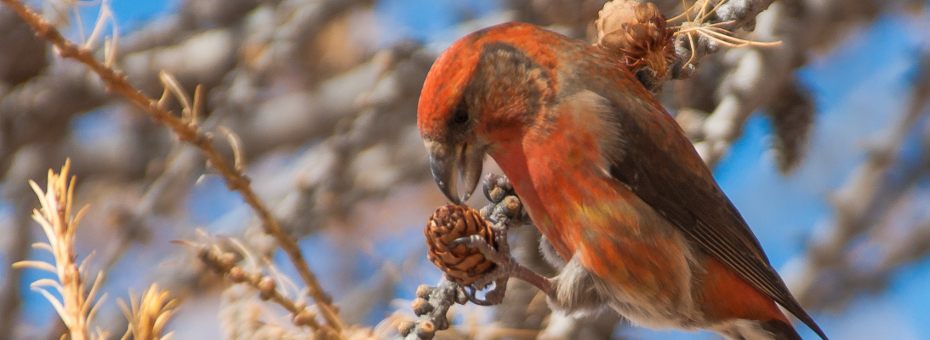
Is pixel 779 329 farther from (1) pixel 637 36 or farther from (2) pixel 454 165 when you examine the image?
(2) pixel 454 165

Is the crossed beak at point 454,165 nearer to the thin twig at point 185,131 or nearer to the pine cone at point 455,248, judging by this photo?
the pine cone at point 455,248

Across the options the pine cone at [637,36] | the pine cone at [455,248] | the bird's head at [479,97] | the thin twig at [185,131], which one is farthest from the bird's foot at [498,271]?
the pine cone at [637,36]

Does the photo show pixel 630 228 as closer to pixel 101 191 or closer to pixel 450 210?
pixel 450 210

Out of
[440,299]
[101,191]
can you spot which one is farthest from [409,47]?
[101,191]

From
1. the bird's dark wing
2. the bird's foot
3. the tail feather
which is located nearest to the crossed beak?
the bird's foot

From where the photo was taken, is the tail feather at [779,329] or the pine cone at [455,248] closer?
the pine cone at [455,248]

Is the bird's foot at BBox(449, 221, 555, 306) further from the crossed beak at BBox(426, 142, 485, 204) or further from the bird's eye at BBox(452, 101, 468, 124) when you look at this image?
the bird's eye at BBox(452, 101, 468, 124)
